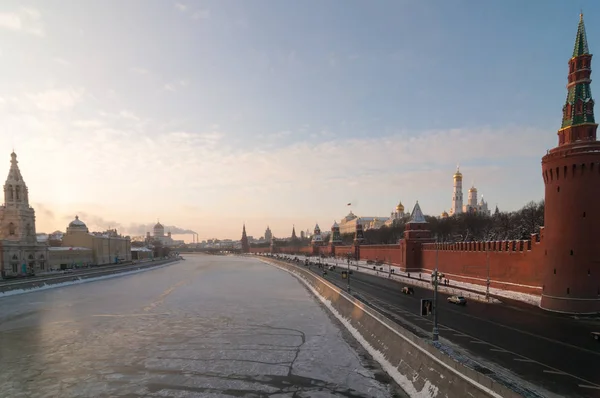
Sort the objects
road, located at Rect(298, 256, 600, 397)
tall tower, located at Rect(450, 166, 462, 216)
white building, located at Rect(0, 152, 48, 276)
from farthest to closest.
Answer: tall tower, located at Rect(450, 166, 462, 216) < white building, located at Rect(0, 152, 48, 276) < road, located at Rect(298, 256, 600, 397)

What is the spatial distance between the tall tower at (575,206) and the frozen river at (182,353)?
1546 centimetres

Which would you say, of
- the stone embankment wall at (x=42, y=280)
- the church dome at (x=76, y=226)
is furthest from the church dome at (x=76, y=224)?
the stone embankment wall at (x=42, y=280)

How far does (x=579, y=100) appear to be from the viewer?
25344mm

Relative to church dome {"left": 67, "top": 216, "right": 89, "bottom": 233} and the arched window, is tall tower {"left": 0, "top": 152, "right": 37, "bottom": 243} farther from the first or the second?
the arched window

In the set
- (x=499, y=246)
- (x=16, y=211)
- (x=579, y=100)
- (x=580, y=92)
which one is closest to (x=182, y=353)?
(x=499, y=246)

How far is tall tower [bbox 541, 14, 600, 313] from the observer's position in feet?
79.8

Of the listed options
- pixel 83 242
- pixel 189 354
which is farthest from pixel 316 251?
pixel 189 354

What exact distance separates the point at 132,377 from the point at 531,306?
26.1m

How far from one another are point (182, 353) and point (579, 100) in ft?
97.7

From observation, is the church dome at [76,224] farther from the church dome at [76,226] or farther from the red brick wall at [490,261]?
the red brick wall at [490,261]

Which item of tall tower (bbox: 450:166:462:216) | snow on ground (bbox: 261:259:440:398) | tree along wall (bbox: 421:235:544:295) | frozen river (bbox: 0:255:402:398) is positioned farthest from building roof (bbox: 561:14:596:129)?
tall tower (bbox: 450:166:462:216)

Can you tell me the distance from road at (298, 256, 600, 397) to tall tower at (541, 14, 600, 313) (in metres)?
2.08

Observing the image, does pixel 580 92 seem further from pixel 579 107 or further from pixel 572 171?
pixel 572 171

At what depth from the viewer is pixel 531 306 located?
26391 millimetres
